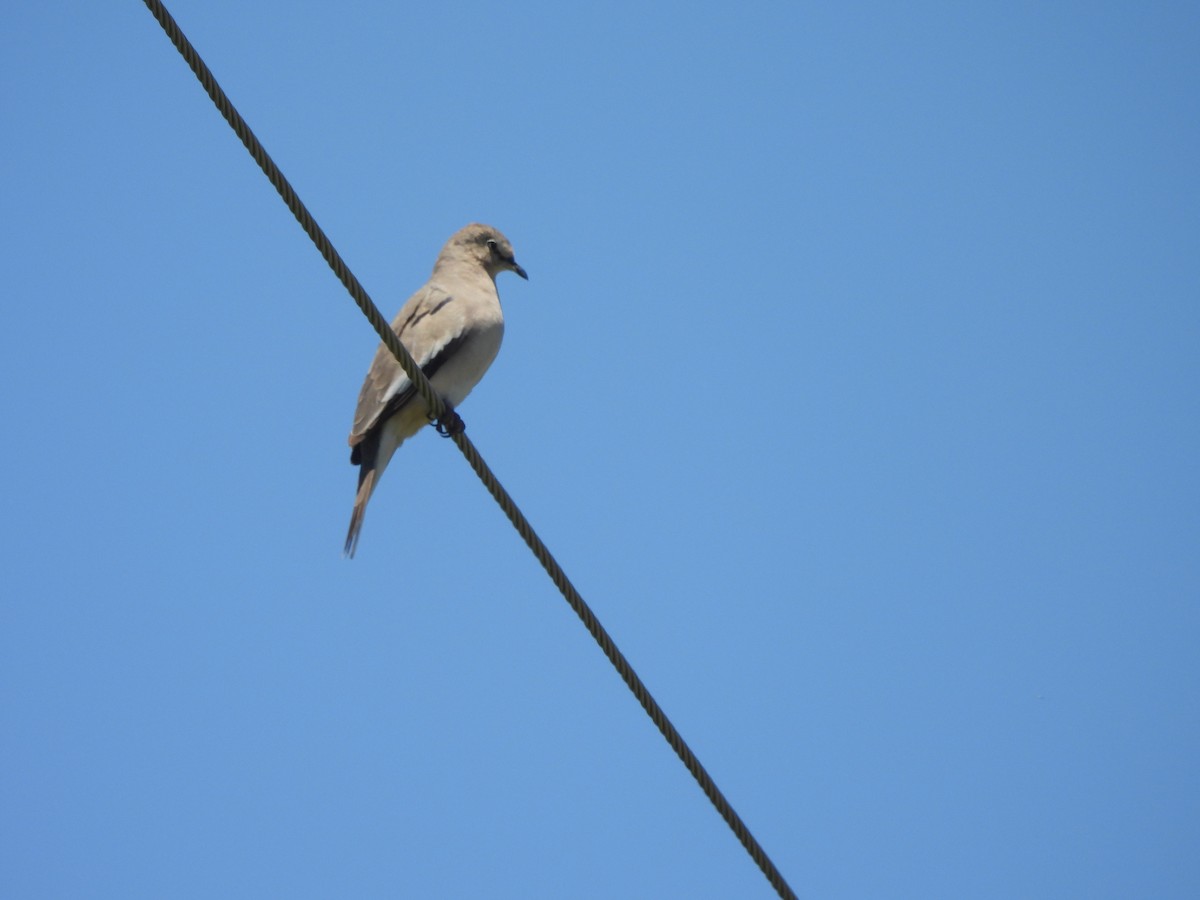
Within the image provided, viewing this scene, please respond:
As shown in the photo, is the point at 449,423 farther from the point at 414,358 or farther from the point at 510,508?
the point at 510,508

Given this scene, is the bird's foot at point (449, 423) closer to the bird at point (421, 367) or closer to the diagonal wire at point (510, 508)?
the bird at point (421, 367)

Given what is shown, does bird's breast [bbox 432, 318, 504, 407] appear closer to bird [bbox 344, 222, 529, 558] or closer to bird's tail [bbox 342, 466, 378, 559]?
bird [bbox 344, 222, 529, 558]

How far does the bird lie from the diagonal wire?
89.6 inches

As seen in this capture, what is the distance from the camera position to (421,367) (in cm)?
770

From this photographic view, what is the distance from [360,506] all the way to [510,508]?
105 inches

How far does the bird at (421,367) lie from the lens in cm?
753

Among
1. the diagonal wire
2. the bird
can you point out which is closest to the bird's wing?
the bird

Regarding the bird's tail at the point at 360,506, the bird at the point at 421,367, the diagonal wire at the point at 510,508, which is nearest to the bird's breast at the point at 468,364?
the bird at the point at 421,367

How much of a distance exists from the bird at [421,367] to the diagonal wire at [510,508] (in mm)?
2275

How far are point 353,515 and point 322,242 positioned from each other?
3.10 m

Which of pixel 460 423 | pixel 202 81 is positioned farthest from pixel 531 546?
pixel 460 423

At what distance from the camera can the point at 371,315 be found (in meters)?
4.79

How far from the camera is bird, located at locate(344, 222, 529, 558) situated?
7527 mm

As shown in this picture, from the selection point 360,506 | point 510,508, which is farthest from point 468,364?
point 510,508
